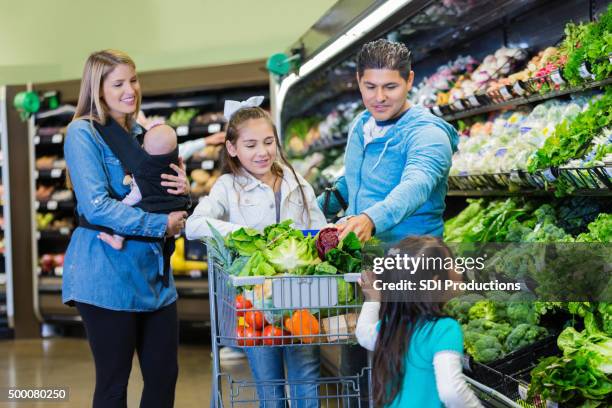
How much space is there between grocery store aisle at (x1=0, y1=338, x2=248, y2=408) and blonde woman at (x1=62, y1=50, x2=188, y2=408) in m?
2.30

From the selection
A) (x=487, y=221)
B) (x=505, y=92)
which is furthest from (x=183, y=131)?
(x=505, y=92)

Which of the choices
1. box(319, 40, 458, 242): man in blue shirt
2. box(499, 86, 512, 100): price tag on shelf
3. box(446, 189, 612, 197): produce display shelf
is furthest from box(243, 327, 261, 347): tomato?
box(499, 86, 512, 100): price tag on shelf

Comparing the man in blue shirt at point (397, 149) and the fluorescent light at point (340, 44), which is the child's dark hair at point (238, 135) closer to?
the man in blue shirt at point (397, 149)

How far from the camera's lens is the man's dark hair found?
2.88 metres

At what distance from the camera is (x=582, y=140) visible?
11.3 feet

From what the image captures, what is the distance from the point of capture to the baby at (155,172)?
3303mm

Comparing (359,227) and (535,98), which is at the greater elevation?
(535,98)

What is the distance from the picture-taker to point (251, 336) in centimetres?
254

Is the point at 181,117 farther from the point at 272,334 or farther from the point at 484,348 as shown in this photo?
the point at 272,334

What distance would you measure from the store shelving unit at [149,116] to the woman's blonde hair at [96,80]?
15.0 feet

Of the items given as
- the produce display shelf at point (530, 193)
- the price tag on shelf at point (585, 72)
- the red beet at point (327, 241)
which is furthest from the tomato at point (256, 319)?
the price tag on shelf at point (585, 72)

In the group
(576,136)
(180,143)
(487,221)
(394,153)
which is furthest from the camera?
(180,143)

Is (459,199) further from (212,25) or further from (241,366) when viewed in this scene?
(212,25)

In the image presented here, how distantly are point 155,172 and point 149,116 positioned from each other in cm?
561
